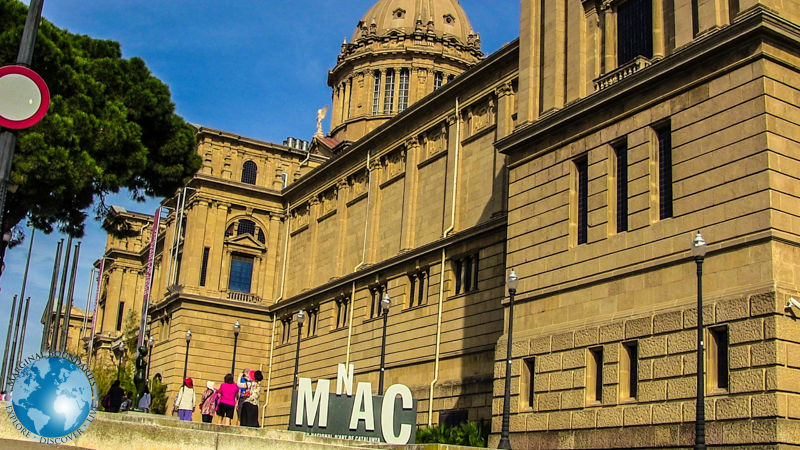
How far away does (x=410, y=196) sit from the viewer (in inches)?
1783

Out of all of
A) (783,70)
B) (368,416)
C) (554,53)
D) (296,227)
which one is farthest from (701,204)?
(296,227)

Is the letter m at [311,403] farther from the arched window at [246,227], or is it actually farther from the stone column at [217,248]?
the arched window at [246,227]

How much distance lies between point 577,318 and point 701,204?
502cm

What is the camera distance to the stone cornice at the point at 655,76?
2223 cm

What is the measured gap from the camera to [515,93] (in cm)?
3853

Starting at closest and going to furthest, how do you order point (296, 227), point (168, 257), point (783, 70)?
point (783, 70)
point (296, 227)
point (168, 257)

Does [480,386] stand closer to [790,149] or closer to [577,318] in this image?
[577,318]

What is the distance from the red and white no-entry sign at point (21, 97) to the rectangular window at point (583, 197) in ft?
60.5

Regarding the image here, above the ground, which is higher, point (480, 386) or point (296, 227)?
point (296, 227)

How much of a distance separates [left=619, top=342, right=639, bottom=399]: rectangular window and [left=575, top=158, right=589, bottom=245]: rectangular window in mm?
3855

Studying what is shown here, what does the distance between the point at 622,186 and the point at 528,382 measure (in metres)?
6.37

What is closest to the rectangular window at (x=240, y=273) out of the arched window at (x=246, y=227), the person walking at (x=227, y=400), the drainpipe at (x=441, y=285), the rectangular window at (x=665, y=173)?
the arched window at (x=246, y=227)

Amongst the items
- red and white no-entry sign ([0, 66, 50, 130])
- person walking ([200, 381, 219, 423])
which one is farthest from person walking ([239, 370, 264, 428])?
red and white no-entry sign ([0, 66, 50, 130])

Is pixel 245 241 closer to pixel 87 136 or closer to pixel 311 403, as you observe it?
pixel 311 403
